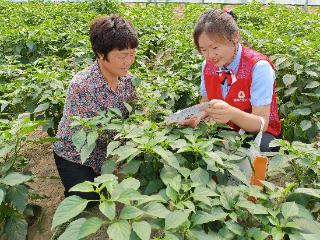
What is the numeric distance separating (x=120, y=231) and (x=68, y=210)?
0.21 m

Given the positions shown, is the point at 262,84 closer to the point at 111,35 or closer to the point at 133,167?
the point at 111,35

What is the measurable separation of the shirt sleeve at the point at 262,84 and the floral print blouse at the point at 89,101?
2.56 feet

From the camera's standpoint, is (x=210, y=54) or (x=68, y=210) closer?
(x=68, y=210)

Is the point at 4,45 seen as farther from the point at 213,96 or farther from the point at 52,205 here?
the point at 213,96

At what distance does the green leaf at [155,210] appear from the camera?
4.72 ft

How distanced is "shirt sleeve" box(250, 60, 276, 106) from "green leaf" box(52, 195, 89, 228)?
1.44m

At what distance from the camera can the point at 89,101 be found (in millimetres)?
2559

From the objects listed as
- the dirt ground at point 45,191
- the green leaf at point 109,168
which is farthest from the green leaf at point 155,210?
the dirt ground at point 45,191

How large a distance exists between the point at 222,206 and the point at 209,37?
1.12m

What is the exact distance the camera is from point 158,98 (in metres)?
2.60

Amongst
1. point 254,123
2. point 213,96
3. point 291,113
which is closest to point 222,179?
point 254,123

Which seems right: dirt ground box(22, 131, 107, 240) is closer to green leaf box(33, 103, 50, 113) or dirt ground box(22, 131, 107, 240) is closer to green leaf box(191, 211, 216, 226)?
green leaf box(33, 103, 50, 113)

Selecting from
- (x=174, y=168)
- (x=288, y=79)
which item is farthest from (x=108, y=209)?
(x=288, y=79)

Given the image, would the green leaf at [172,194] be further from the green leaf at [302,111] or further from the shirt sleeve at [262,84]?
the green leaf at [302,111]
